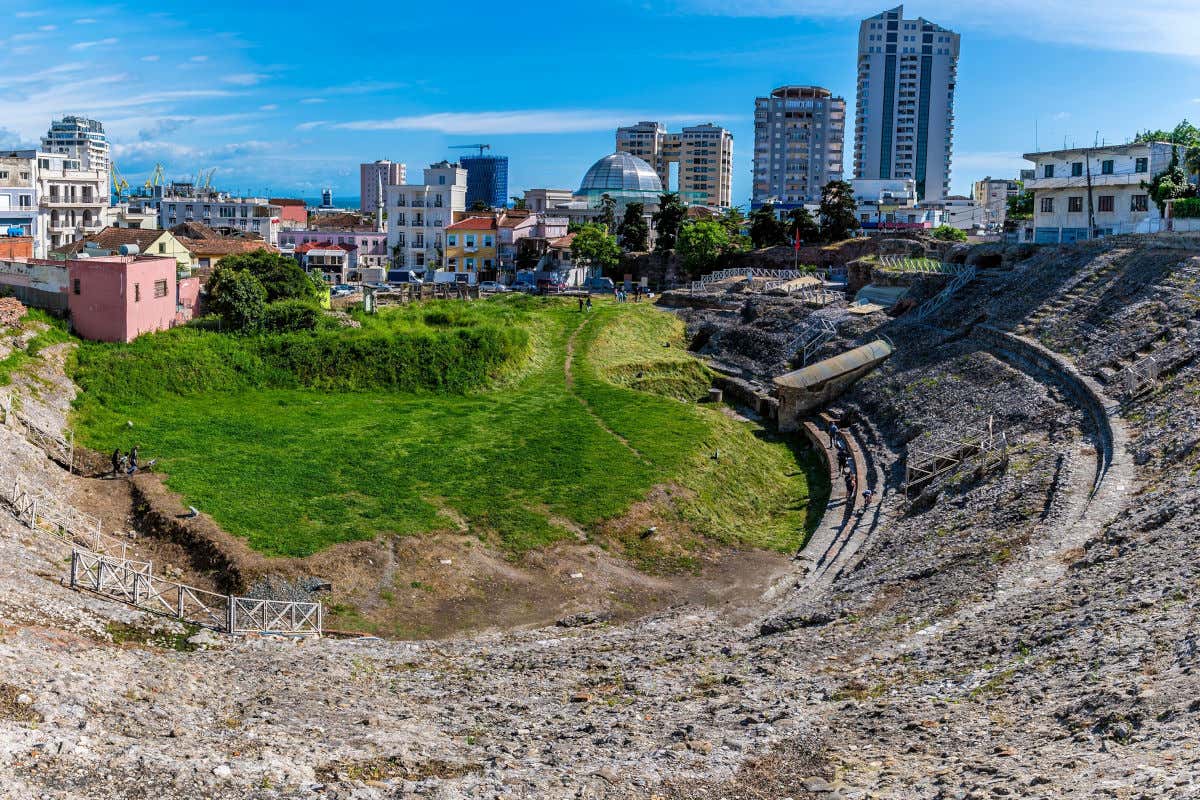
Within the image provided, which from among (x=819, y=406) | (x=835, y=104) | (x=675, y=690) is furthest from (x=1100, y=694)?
(x=835, y=104)

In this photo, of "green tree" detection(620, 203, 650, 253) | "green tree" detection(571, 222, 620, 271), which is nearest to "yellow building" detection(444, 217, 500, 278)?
"green tree" detection(571, 222, 620, 271)

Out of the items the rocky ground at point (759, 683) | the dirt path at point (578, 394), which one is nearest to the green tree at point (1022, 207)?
the dirt path at point (578, 394)

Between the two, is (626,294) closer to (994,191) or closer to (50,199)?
(50,199)

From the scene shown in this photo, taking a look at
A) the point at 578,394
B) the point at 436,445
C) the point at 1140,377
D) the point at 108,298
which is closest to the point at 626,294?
the point at 578,394

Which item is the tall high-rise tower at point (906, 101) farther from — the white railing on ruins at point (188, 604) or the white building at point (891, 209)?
the white railing on ruins at point (188, 604)

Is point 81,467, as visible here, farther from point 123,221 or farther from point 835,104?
point 835,104
